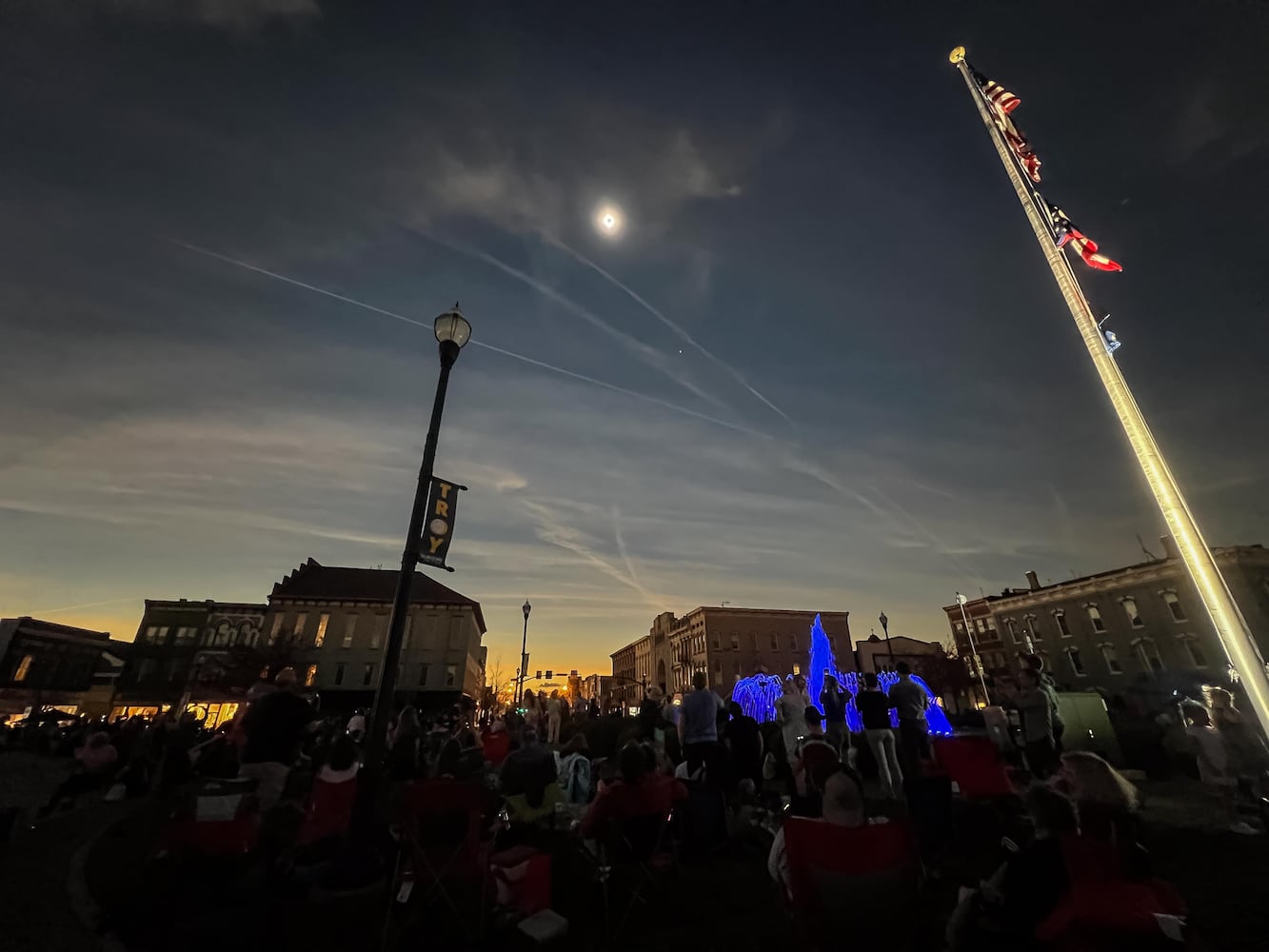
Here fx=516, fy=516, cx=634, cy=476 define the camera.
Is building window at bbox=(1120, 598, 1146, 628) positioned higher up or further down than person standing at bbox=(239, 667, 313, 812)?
higher up

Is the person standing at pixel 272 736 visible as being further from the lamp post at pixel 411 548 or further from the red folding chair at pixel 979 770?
the red folding chair at pixel 979 770

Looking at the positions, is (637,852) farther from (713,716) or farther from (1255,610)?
(1255,610)

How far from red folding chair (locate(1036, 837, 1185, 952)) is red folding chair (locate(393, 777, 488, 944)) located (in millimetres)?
3784

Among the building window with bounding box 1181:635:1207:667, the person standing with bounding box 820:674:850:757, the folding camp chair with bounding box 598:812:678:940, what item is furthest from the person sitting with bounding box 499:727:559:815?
the building window with bounding box 1181:635:1207:667

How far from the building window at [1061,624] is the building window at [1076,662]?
1.14 m

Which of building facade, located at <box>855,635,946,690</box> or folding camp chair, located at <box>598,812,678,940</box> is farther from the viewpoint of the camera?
building facade, located at <box>855,635,946,690</box>

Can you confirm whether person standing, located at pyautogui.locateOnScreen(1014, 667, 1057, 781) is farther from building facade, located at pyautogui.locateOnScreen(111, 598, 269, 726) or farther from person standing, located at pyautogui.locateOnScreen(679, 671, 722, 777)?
building facade, located at pyautogui.locateOnScreen(111, 598, 269, 726)

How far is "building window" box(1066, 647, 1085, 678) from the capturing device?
4172cm

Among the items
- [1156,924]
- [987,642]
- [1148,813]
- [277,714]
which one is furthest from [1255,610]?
[277,714]

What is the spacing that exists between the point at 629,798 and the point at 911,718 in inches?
215

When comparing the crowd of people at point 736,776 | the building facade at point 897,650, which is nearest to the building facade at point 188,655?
the crowd of people at point 736,776

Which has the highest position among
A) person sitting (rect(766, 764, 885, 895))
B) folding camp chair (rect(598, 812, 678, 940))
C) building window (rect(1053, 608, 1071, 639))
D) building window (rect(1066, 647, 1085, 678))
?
building window (rect(1053, 608, 1071, 639))

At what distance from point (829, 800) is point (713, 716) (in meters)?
4.86

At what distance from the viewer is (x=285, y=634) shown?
40.4 metres
